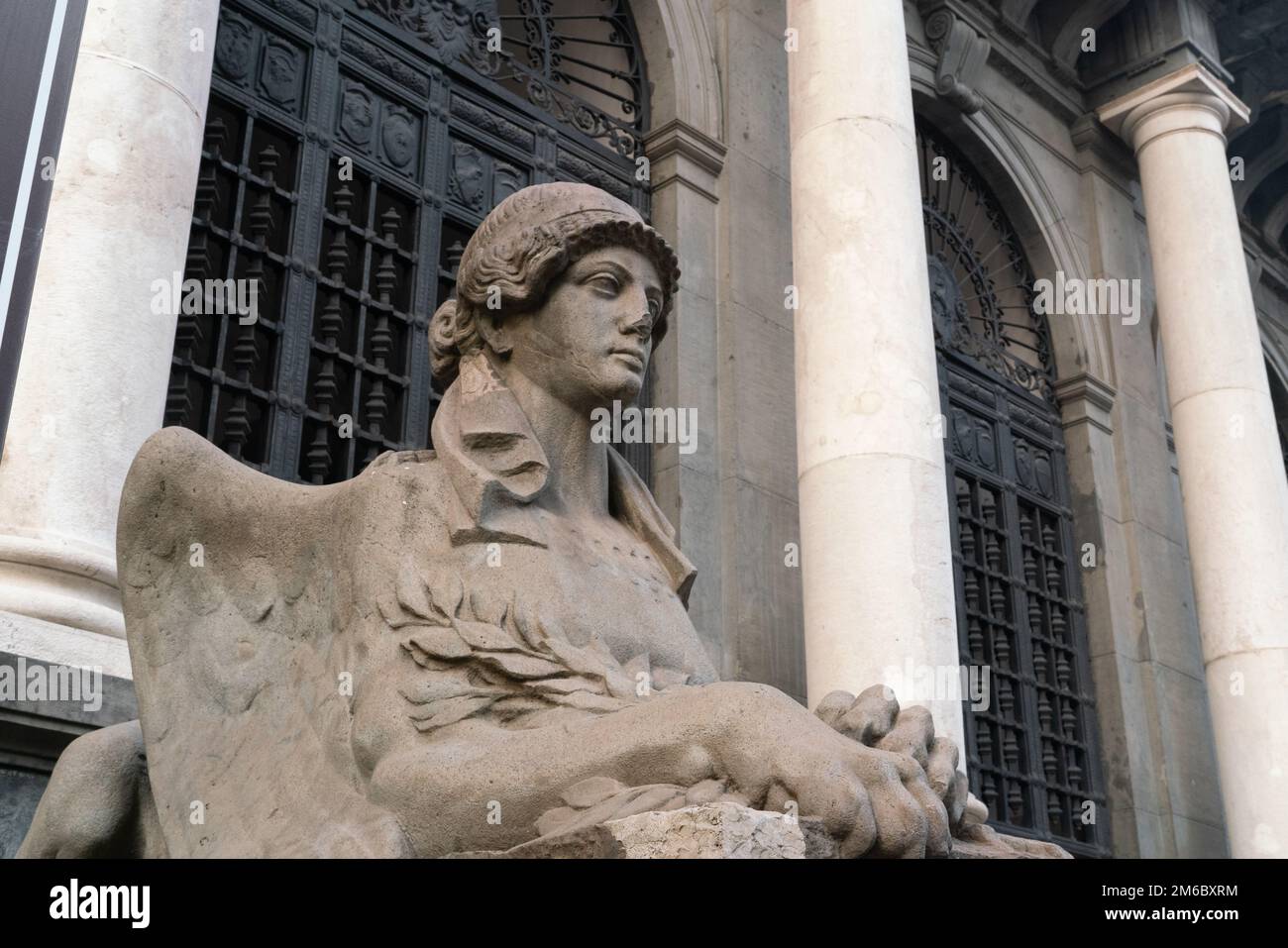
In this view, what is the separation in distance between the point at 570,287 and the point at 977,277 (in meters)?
10.5

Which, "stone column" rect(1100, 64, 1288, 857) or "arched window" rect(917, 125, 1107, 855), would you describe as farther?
"arched window" rect(917, 125, 1107, 855)

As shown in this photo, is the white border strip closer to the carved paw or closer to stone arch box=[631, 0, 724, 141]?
the carved paw

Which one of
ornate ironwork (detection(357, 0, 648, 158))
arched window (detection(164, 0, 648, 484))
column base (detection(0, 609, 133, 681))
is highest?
ornate ironwork (detection(357, 0, 648, 158))

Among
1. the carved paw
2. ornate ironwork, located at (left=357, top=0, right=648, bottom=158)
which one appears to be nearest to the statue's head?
the carved paw

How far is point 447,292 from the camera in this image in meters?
8.45

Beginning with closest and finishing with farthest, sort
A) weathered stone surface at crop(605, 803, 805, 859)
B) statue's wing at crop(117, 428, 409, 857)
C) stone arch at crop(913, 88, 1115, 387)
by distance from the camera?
weathered stone surface at crop(605, 803, 805, 859) → statue's wing at crop(117, 428, 409, 857) → stone arch at crop(913, 88, 1115, 387)

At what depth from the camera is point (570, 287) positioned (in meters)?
2.98

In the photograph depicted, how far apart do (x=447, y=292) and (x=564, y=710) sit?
6.27 m

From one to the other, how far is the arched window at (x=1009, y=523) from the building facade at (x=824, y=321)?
0.14ft

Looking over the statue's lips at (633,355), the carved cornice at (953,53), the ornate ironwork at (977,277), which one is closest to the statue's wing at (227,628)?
the statue's lips at (633,355)

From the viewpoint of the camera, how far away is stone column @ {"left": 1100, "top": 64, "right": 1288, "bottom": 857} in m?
9.91

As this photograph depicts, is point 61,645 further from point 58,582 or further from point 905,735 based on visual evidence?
point 905,735

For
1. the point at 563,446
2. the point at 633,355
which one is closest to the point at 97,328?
the point at 563,446

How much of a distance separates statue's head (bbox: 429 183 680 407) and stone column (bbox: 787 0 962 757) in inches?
140
